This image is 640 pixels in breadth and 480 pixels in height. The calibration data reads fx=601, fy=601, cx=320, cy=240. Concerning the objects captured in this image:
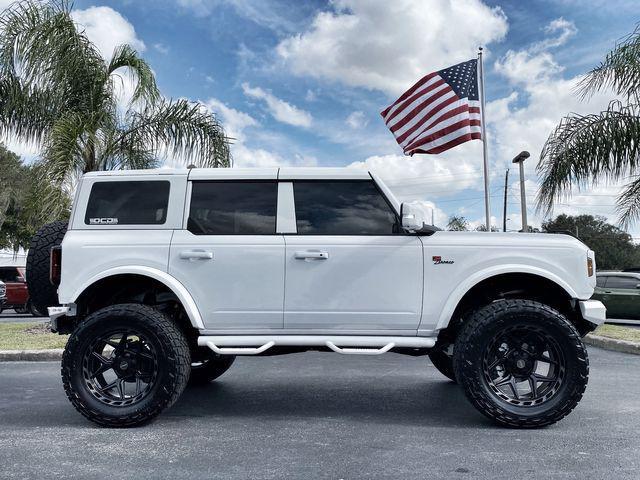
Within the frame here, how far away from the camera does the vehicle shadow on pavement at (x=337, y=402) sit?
16.2ft

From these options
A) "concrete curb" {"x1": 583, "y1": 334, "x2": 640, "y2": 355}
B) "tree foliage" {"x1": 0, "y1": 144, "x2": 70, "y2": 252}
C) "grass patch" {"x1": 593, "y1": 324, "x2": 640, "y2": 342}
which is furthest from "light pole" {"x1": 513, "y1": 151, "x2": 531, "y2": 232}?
"tree foliage" {"x1": 0, "y1": 144, "x2": 70, "y2": 252}

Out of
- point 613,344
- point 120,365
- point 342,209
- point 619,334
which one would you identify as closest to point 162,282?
point 120,365

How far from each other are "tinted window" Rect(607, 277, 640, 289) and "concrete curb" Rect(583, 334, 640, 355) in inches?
265

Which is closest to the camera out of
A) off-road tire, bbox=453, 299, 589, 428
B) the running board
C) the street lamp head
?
off-road tire, bbox=453, 299, 589, 428

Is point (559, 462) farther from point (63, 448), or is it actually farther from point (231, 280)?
point (63, 448)

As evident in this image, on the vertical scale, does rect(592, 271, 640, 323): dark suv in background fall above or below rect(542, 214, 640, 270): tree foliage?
below

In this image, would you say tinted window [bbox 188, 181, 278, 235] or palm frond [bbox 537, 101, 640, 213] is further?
palm frond [bbox 537, 101, 640, 213]

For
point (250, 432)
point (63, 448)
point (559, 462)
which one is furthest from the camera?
point (250, 432)

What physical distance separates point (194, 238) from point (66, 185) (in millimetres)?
6841

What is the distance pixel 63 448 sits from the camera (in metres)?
4.10

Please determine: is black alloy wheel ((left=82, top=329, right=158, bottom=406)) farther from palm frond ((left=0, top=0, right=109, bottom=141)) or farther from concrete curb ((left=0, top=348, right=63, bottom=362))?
palm frond ((left=0, top=0, right=109, bottom=141))

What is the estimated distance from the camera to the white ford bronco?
14.9 feet

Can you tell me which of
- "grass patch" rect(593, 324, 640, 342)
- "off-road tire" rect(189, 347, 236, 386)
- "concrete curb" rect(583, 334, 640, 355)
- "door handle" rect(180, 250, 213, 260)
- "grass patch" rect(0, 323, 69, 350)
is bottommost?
"grass patch" rect(0, 323, 69, 350)

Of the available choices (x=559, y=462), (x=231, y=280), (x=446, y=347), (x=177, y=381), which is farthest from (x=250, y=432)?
(x=559, y=462)
